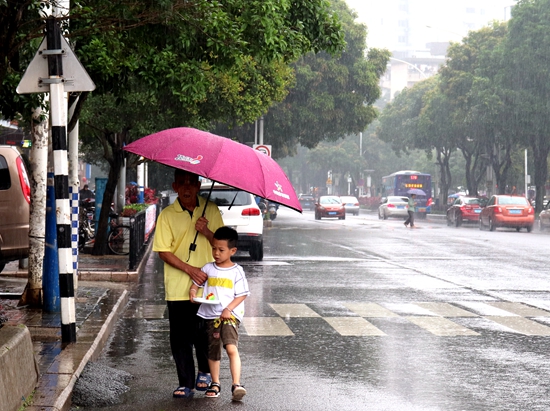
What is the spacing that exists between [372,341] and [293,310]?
256cm

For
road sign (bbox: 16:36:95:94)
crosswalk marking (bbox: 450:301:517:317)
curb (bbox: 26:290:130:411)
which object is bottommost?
crosswalk marking (bbox: 450:301:517:317)

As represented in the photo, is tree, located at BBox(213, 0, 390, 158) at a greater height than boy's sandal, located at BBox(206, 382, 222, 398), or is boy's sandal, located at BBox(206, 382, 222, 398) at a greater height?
tree, located at BBox(213, 0, 390, 158)

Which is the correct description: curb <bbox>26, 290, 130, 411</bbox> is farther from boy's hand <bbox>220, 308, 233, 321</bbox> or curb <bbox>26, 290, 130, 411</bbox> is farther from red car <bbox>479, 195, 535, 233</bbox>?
red car <bbox>479, 195, 535, 233</bbox>

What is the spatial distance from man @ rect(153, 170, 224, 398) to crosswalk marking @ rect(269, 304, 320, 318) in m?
4.95

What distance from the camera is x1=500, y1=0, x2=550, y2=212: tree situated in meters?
47.2

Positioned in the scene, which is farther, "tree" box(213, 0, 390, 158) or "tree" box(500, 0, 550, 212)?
"tree" box(213, 0, 390, 158)

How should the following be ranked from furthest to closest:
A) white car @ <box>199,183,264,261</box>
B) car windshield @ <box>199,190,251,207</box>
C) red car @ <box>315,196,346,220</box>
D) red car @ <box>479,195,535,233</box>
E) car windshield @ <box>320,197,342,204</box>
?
car windshield @ <box>320,197,342,204</box> → red car @ <box>315,196,346,220</box> → red car @ <box>479,195,535,233</box> → white car @ <box>199,183,264,261</box> → car windshield @ <box>199,190,251,207</box>

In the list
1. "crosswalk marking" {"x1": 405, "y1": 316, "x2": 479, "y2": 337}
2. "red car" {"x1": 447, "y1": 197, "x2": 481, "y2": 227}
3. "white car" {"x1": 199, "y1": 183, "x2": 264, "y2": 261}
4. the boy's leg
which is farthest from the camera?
"red car" {"x1": 447, "y1": 197, "x2": 481, "y2": 227}

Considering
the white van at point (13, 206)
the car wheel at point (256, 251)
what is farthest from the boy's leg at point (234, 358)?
the car wheel at point (256, 251)

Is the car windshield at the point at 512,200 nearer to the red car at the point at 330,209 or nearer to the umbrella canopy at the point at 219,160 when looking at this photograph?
the red car at the point at 330,209

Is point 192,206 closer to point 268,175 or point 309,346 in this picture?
point 268,175

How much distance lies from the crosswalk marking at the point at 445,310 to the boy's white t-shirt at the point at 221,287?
19.3 feet

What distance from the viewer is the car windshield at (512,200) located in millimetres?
38906

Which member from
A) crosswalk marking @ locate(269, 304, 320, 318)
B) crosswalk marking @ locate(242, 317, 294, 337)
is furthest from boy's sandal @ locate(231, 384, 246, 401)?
crosswalk marking @ locate(269, 304, 320, 318)
